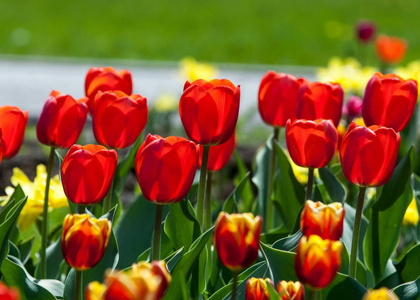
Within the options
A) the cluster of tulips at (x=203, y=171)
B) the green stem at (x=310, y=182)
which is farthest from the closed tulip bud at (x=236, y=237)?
the green stem at (x=310, y=182)

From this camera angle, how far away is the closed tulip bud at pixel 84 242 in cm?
129

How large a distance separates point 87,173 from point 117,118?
24 centimetres

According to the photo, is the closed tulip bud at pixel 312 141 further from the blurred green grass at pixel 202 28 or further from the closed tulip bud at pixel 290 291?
the blurred green grass at pixel 202 28

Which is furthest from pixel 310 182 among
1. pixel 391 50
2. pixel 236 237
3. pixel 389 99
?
pixel 391 50

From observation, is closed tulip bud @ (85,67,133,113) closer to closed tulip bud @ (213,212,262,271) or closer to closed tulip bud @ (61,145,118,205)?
closed tulip bud @ (61,145,118,205)

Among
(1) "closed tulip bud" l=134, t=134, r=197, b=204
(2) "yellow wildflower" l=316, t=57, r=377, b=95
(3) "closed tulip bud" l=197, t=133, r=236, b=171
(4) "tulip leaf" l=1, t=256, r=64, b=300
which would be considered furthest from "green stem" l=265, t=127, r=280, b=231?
(2) "yellow wildflower" l=316, t=57, r=377, b=95

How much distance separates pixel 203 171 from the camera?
66.2 inches

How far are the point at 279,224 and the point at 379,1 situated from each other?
39.4ft

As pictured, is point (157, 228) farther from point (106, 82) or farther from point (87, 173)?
point (106, 82)

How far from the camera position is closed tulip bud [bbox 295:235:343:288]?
3.88 ft

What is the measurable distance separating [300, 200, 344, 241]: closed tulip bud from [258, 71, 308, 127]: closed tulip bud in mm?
713

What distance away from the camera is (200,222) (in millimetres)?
1854

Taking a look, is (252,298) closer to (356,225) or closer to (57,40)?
(356,225)

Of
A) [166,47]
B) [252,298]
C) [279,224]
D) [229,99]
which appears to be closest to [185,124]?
[229,99]
